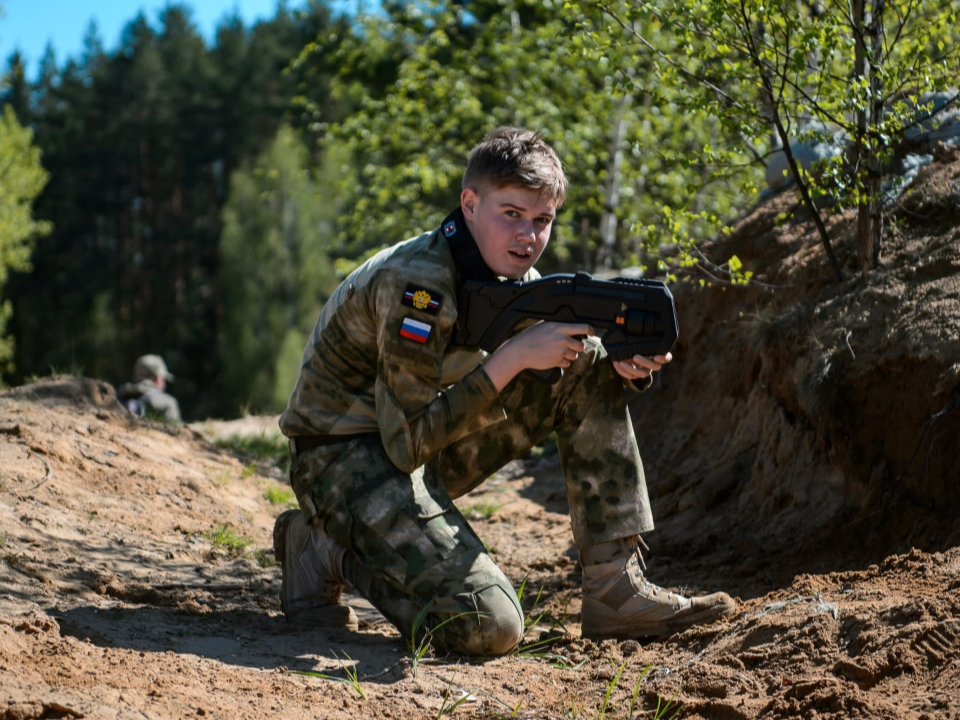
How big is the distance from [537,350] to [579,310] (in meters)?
0.22

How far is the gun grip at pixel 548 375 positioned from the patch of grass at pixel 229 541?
2068 millimetres

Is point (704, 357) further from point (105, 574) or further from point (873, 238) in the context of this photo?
point (105, 574)

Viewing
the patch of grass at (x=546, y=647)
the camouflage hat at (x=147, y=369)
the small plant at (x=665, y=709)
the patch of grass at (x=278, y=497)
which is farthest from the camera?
the camouflage hat at (x=147, y=369)

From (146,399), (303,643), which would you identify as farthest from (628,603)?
(146,399)

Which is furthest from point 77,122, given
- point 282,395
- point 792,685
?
point 792,685

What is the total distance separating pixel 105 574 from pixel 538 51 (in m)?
12.4

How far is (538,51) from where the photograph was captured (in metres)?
14.9

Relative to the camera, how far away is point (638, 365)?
3.67m

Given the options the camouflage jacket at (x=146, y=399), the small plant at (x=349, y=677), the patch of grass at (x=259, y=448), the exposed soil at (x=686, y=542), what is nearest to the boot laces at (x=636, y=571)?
the exposed soil at (x=686, y=542)

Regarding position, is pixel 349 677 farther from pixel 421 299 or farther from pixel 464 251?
pixel 464 251

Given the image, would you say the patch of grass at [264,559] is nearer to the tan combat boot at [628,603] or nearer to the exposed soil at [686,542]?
the exposed soil at [686,542]

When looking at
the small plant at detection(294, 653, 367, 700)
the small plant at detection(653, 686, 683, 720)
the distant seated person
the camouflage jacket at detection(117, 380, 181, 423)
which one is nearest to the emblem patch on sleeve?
the small plant at detection(294, 653, 367, 700)

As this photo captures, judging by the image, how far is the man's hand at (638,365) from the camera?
3596 mm

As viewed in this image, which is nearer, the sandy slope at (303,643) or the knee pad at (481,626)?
the sandy slope at (303,643)
